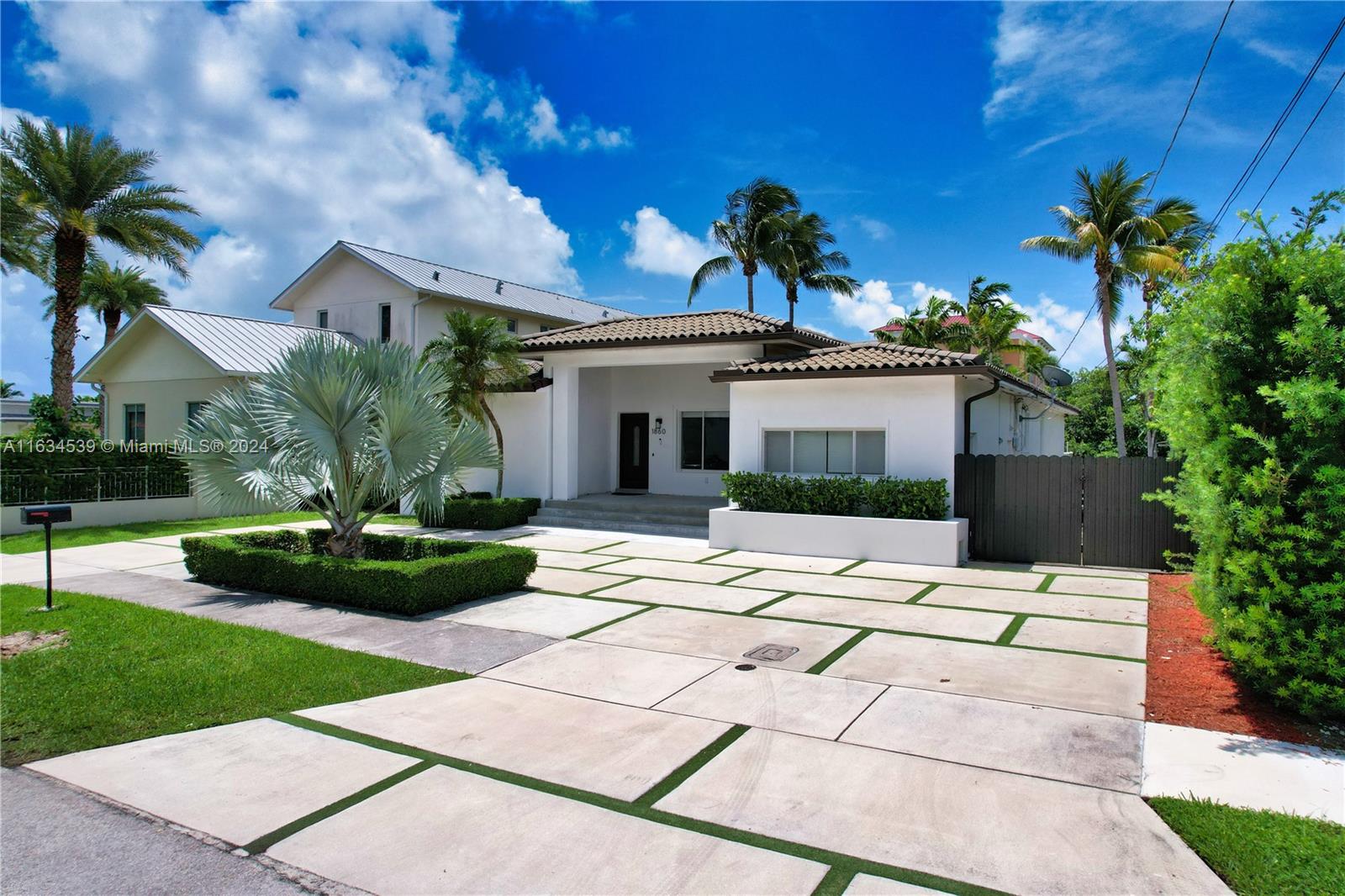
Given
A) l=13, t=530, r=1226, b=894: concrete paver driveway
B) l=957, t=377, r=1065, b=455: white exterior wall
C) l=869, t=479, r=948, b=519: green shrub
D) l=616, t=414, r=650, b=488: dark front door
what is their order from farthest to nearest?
l=616, t=414, r=650, b=488: dark front door < l=957, t=377, r=1065, b=455: white exterior wall < l=869, t=479, r=948, b=519: green shrub < l=13, t=530, r=1226, b=894: concrete paver driveway

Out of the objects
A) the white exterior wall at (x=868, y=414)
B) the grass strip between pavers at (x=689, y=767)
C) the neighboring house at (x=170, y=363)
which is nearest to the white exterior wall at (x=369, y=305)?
the neighboring house at (x=170, y=363)

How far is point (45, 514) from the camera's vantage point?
884 cm

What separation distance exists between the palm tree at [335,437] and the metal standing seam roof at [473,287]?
561 inches

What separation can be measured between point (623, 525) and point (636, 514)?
521 millimetres

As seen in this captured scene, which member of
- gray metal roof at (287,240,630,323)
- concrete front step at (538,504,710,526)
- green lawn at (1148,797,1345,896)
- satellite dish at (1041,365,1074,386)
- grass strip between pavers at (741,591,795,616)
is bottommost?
green lawn at (1148,797,1345,896)

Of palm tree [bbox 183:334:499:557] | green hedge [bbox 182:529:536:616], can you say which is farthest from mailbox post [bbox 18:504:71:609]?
green hedge [bbox 182:529:536:616]

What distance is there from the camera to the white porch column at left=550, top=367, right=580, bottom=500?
61.3 ft

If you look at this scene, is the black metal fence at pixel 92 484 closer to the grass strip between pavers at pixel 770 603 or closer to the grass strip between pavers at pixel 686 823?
the grass strip between pavers at pixel 686 823

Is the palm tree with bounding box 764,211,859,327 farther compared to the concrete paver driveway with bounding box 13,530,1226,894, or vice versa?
the palm tree with bounding box 764,211,859,327

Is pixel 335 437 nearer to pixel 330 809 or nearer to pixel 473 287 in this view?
pixel 330 809

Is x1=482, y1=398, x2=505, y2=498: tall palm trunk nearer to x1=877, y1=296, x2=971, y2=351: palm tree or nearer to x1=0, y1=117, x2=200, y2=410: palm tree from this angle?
x1=0, y1=117, x2=200, y2=410: palm tree

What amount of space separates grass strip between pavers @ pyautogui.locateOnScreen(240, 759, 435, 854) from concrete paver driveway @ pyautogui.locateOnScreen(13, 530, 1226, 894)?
0.05 ft

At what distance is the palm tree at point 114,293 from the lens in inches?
1293

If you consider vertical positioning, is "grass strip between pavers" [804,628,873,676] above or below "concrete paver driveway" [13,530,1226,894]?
above
